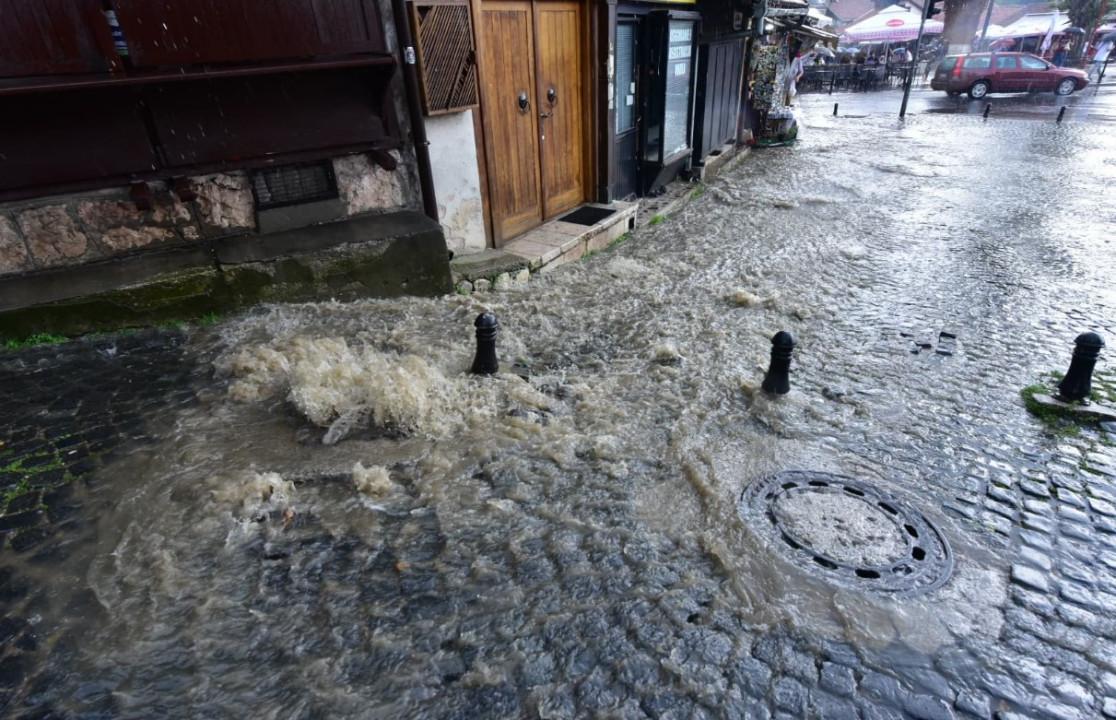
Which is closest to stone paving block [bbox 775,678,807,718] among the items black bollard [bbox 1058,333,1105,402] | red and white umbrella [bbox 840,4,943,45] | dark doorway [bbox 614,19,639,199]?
black bollard [bbox 1058,333,1105,402]

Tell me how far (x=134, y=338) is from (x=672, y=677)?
5523mm

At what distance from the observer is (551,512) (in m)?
3.75

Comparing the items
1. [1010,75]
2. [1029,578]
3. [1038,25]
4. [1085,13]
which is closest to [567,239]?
[1029,578]

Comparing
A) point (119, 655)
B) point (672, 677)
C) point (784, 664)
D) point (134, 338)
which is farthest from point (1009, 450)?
point (134, 338)

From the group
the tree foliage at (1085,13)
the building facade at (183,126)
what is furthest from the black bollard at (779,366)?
the tree foliage at (1085,13)

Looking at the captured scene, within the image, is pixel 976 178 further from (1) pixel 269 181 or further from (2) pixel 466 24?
(1) pixel 269 181

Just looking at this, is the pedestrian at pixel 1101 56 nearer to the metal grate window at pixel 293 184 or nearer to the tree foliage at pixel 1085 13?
the tree foliage at pixel 1085 13

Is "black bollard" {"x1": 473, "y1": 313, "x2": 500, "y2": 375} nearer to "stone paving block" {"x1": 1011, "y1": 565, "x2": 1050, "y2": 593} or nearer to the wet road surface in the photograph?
"stone paving block" {"x1": 1011, "y1": 565, "x2": 1050, "y2": 593}

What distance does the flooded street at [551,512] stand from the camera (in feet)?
8.98

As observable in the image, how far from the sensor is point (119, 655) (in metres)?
2.82

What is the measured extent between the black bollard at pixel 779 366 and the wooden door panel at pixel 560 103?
4785 mm

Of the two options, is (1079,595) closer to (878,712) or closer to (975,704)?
(975,704)

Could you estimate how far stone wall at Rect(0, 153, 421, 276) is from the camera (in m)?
5.11

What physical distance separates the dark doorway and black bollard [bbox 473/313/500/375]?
603 cm
